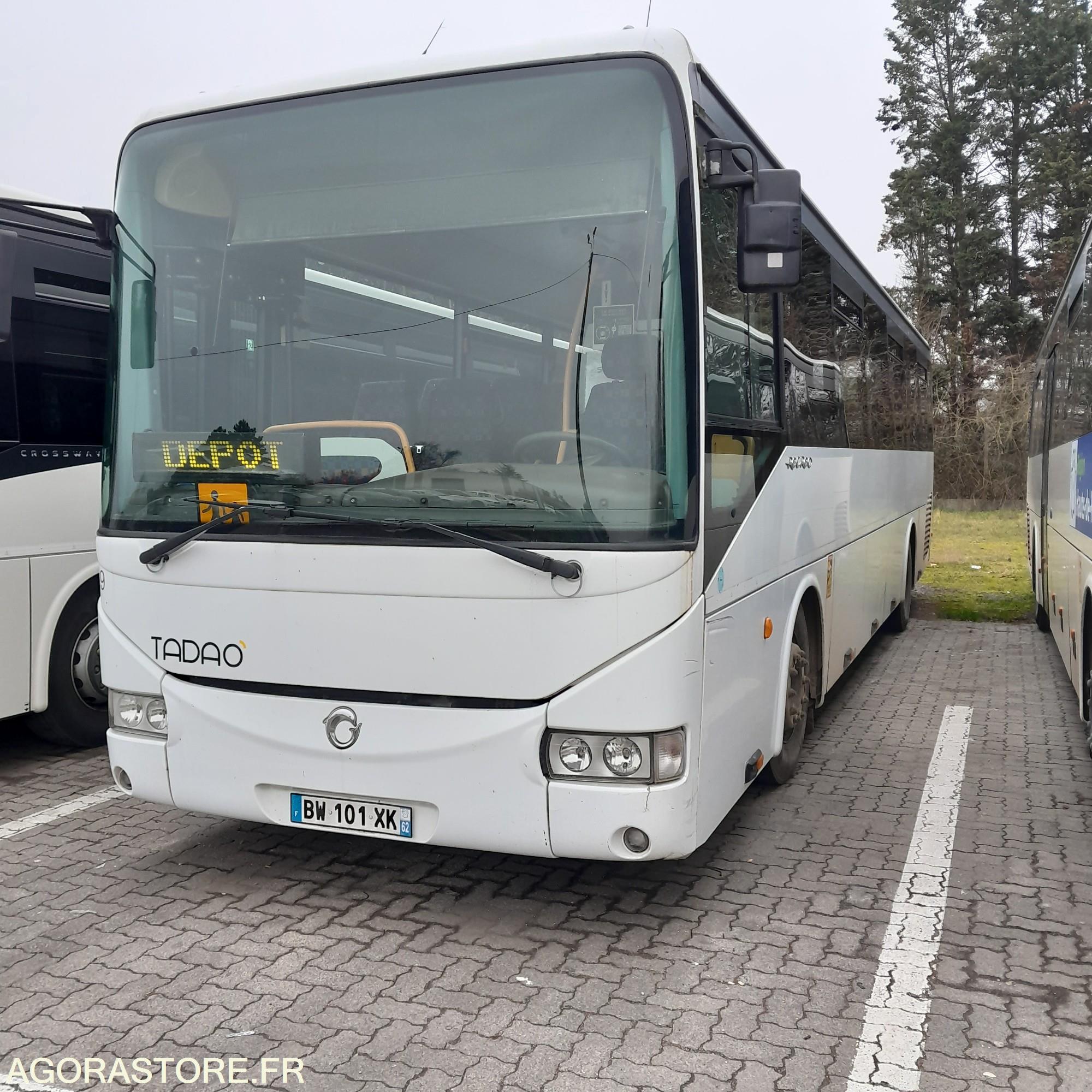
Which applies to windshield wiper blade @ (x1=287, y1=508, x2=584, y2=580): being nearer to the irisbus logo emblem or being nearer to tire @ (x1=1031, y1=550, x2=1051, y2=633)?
the irisbus logo emblem

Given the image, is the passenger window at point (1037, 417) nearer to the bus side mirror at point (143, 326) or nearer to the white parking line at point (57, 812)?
the white parking line at point (57, 812)

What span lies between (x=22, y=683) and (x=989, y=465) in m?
31.2

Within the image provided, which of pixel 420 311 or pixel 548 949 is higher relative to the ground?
pixel 420 311

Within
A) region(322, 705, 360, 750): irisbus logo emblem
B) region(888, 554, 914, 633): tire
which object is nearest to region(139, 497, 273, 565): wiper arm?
region(322, 705, 360, 750): irisbus logo emblem

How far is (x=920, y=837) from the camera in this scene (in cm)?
554

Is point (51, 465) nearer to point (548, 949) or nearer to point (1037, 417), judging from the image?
point (548, 949)

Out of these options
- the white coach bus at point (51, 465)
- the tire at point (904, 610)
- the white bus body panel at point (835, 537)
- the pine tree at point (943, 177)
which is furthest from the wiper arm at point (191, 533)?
the pine tree at point (943, 177)

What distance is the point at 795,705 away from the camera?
6234mm

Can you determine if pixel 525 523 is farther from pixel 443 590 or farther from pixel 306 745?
pixel 306 745

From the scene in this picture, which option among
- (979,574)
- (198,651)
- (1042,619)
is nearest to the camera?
(198,651)

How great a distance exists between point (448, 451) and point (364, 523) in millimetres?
406

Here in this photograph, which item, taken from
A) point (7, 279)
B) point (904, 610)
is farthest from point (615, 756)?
point (904, 610)

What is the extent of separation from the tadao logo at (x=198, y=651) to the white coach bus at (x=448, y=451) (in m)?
0.01

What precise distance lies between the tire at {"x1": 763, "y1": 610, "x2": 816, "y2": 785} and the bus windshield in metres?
2.38
